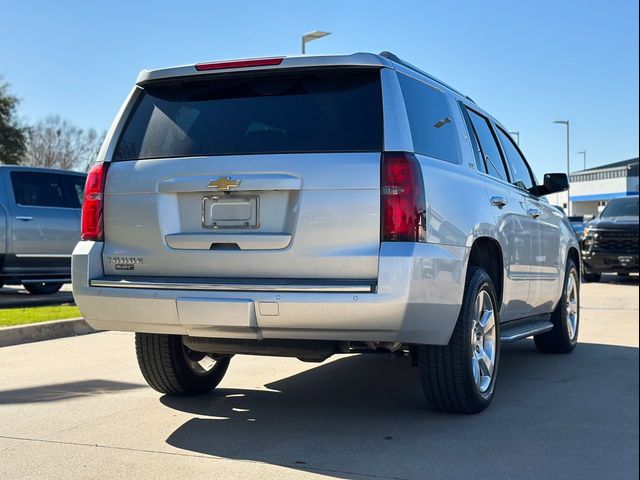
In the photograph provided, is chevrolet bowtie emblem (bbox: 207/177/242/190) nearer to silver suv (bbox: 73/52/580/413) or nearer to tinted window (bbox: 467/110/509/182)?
silver suv (bbox: 73/52/580/413)

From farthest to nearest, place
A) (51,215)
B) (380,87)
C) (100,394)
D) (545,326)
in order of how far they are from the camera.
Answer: (51,215), (545,326), (100,394), (380,87)

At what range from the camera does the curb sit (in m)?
7.90

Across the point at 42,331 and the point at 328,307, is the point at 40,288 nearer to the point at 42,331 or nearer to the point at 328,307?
the point at 42,331

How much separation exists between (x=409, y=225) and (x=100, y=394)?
108 inches

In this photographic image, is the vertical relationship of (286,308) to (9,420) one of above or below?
above

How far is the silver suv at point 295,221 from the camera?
4.14m

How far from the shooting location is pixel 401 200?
4137mm

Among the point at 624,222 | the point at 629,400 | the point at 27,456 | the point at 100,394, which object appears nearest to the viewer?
the point at 629,400

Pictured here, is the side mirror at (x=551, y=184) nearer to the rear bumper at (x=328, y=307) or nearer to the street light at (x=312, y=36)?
the rear bumper at (x=328, y=307)

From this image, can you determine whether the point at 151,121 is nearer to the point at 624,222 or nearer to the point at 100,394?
the point at 100,394

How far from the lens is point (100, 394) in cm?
565

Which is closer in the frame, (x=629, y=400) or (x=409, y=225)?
(x=629, y=400)

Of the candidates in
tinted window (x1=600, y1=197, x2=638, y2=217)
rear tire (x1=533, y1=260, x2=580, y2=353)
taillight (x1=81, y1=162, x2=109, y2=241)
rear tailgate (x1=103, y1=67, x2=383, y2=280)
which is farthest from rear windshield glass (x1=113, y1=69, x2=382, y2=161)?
tinted window (x1=600, y1=197, x2=638, y2=217)

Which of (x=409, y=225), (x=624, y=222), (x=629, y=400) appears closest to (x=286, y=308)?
(x=409, y=225)
